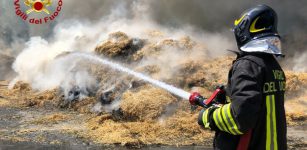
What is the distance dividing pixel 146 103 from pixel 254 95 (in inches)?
227

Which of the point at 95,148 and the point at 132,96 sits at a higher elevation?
the point at 132,96

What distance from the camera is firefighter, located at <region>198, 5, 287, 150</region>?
1583 millimetres

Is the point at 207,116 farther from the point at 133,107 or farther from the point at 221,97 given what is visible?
the point at 133,107

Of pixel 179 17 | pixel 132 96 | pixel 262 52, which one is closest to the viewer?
pixel 262 52

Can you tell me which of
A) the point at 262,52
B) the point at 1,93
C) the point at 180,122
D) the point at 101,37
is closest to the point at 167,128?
the point at 180,122

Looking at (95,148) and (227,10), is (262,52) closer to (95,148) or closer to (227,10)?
(95,148)

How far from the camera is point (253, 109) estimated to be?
156 centimetres

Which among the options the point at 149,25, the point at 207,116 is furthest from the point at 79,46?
the point at 207,116

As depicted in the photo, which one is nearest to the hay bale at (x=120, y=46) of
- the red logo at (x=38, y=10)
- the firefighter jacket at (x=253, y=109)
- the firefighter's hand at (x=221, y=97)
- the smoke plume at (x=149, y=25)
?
the smoke plume at (x=149, y=25)

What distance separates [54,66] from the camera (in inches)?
450

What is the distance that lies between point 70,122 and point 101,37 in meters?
4.97

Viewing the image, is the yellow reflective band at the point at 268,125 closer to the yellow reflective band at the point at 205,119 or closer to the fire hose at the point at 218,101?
the fire hose at the point at 218,101

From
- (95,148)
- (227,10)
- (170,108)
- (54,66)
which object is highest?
(227,10)

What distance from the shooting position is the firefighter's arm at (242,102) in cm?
156
